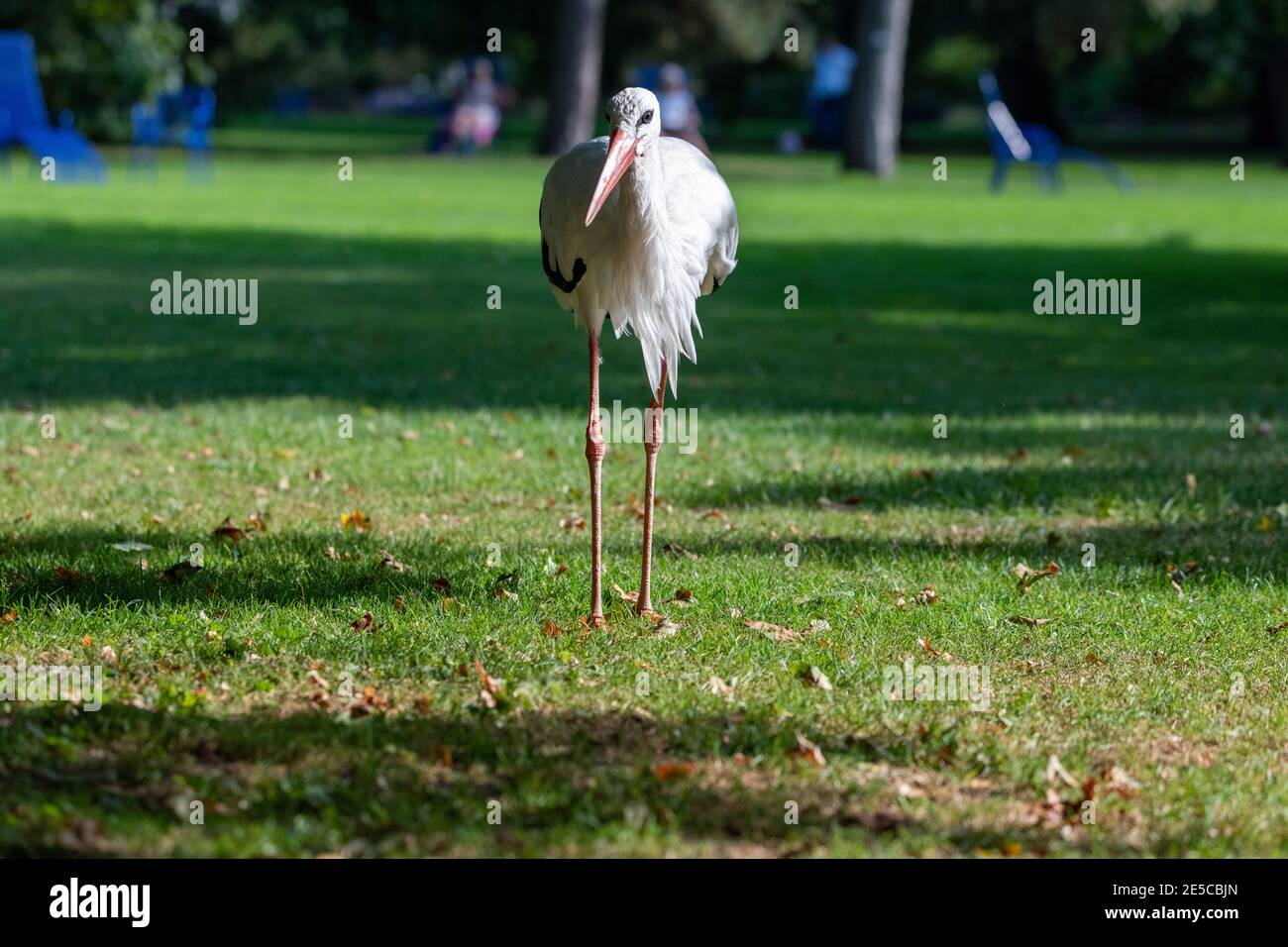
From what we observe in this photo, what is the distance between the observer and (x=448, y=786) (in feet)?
15.5

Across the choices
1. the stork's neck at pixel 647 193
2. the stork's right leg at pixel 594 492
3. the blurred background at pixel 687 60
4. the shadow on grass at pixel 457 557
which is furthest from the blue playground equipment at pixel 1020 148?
the stork's neck at pixel 647 193

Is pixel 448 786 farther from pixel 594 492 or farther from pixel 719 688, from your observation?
pixel 594 492

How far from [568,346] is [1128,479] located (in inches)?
224

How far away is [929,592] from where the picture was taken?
22.4 feet

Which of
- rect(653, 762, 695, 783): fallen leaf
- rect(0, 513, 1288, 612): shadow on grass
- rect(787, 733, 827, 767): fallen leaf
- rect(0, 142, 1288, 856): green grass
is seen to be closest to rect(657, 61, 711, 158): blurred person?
rect(0, 142, 1288, 856): green grass

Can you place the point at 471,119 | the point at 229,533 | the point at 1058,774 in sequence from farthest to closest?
the point at 471,119 → the point at 229,533 → the point at 1058,774

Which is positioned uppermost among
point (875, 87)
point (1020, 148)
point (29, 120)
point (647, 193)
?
point (875, 87)

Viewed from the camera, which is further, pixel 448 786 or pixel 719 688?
pixel 719 688

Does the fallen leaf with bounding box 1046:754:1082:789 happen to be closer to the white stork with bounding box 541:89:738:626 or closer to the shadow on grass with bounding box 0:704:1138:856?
the shadow on grass with bounding box 0:704:1138:856

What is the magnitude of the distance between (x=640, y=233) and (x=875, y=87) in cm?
3068

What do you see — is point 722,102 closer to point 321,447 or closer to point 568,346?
point 568,346

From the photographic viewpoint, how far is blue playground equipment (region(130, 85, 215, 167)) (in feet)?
112

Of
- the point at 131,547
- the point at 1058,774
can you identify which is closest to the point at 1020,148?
the point at 131,547

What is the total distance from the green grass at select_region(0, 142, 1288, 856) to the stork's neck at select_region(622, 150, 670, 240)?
1391 mm
